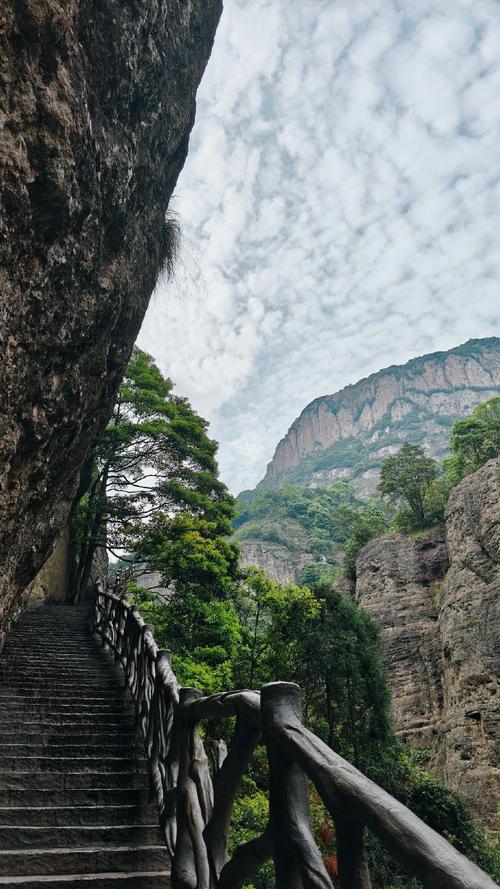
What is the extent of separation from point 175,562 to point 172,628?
4.94ft

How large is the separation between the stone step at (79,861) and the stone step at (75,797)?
63 cm

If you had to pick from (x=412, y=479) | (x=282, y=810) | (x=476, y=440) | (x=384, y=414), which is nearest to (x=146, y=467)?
(x=282, y=810)

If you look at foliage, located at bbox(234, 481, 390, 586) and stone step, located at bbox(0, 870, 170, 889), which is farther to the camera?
foliage, located at bbox(234, 481, 390, 586)

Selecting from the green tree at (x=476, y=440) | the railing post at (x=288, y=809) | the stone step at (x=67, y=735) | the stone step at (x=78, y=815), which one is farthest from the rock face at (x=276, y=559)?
the railing post at (x=288, y=809)

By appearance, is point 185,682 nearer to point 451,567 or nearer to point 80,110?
point 80,110

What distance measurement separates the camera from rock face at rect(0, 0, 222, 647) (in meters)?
4.45

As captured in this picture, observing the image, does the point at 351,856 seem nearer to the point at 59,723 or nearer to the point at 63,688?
the point at 59,723

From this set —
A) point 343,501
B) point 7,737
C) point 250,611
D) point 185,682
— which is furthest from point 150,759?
point 343,501

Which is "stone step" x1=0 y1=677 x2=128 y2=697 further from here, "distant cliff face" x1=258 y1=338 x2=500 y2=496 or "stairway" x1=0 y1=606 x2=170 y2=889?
"distant cliff face" x1=258 y1=338 x2=500 y2=496

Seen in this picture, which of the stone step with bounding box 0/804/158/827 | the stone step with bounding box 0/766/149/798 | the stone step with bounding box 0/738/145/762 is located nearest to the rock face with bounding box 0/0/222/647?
the stone step with bounding box 0/738/145/762

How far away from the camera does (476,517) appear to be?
20.1 m

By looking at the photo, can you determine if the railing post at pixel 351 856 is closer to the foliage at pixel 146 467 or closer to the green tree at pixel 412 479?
the foliage at pixel 146 467

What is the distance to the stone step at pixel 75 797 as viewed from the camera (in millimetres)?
3705

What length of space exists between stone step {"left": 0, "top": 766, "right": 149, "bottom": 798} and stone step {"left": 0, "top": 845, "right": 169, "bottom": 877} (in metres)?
0.80
